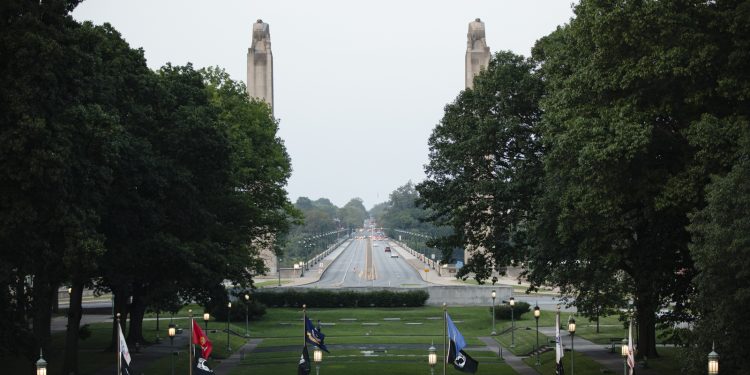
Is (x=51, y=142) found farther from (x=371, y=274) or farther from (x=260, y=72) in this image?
(x=260, y=72)

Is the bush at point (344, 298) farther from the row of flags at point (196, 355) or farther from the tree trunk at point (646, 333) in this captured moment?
the row of flags at point (196, 355)

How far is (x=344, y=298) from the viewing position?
90750 mm

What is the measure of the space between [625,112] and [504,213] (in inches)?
585

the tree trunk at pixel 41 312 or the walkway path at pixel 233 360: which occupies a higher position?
the tree trunk at pixel 41 312

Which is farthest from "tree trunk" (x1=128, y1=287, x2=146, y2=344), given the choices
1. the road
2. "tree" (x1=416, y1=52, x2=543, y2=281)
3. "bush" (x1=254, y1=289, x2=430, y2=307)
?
the road

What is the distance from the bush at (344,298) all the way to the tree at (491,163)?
117ft

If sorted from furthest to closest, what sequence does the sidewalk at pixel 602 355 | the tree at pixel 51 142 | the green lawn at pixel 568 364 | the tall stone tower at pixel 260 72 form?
the tall stone tower at pixel 260 72, the green lawn at pixel 568 364, the sidewalk at pixel 602 355, the tree at pixel 51 142

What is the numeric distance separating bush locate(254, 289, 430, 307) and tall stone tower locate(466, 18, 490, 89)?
156 ft

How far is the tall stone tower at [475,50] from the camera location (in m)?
135

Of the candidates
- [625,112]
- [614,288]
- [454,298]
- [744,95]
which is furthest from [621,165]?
[454,298]

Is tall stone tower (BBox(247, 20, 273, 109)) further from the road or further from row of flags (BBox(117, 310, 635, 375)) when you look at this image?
row of flags (BBox(117, 310, 635, 375))

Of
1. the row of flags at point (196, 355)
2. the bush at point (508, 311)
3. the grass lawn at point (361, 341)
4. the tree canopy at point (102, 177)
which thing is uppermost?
the tree canopy at point (102, 177)

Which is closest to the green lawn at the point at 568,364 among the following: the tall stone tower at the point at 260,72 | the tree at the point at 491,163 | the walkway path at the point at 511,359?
the walkway path at the point at 511,359

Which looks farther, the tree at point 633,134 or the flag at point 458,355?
the tree at point 633,134
